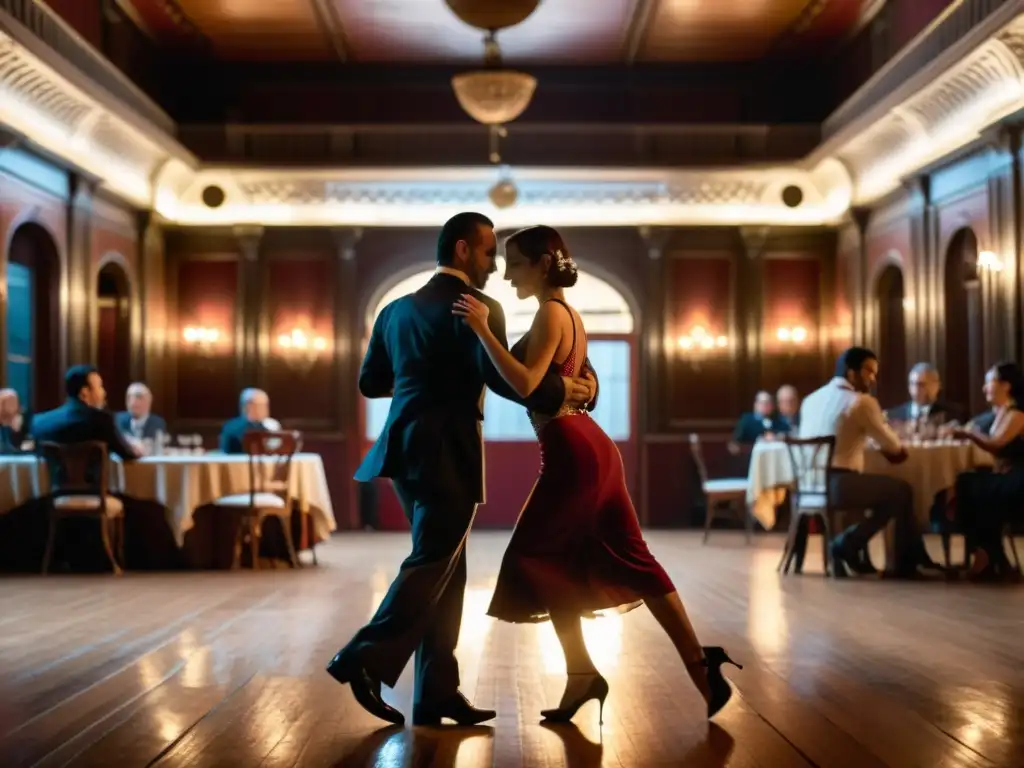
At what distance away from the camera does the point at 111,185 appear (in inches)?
487

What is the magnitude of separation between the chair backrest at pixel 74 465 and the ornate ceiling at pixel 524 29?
227 inches

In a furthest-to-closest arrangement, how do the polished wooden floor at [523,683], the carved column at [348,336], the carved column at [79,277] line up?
the carved column at [348,336] → the carved column at [79,277] → the polished wooden floor at [523,683]

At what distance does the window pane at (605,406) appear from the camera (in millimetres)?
14805

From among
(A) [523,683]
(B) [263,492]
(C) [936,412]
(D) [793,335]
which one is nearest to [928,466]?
(C) [936,412]

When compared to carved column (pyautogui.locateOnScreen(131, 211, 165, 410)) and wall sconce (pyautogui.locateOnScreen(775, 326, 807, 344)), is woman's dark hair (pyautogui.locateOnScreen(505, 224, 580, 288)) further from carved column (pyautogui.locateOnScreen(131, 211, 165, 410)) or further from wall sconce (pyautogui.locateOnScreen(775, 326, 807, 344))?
wall sconce (pyautogui.locateOnScreen(775, 326, 807, 344))

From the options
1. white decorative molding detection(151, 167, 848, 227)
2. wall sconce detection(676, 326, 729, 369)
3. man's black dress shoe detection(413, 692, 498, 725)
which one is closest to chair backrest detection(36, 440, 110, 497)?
man's black dress shoe detection(413, 692, 498, 725)

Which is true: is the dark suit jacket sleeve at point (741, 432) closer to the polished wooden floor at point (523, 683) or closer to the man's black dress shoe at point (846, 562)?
the man's black dress shoe at point (846, 562)

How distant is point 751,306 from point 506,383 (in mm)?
11323

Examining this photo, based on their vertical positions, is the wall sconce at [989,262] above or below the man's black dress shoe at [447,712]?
above

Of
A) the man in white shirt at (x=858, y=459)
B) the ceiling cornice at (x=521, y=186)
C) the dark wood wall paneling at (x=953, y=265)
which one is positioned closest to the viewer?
the man in white shirt at (x=858, y=459)

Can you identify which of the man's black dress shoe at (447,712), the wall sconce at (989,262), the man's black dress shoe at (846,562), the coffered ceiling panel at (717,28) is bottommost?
the man's black dress shoe at (846,562)

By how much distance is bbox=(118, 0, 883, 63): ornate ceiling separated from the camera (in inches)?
510

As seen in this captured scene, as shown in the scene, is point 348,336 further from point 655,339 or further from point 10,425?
point 10,425

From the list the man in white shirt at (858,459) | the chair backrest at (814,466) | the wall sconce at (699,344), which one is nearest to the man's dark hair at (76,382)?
the chair backrest at (814,466)
